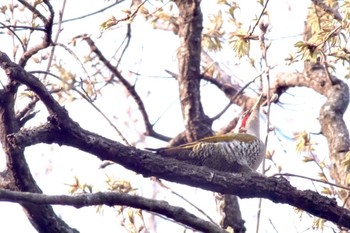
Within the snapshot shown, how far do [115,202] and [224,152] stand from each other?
172 cm

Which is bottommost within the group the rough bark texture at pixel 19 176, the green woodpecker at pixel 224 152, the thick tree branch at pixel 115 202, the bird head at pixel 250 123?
the thick tree branch at pixel 115 202

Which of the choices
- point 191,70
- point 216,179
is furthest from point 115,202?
point 191,70

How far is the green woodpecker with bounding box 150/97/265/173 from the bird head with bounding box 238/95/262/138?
310 millimetres

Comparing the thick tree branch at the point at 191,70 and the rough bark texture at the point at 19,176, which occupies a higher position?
the thick tree branch at the point at 191,70

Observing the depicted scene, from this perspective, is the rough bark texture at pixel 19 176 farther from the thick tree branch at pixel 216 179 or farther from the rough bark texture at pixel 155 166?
the thick tree branch at pixel 216 179

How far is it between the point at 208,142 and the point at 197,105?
1.00m

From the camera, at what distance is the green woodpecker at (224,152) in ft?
16.3

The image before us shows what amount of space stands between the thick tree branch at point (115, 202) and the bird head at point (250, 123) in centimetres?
248

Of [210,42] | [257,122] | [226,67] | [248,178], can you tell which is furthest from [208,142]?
[226,67]

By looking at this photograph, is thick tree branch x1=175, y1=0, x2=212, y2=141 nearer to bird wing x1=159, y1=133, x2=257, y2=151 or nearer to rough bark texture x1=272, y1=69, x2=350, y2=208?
bird wing x1=159, y1=133, x2=257, y2=151

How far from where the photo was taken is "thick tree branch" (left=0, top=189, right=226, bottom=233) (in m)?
3.28

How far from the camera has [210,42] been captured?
6871 millimetres

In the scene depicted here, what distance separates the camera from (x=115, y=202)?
3.65m

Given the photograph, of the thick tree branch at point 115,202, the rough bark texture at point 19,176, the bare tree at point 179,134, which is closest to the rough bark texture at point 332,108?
the bare tree at point 179,134
